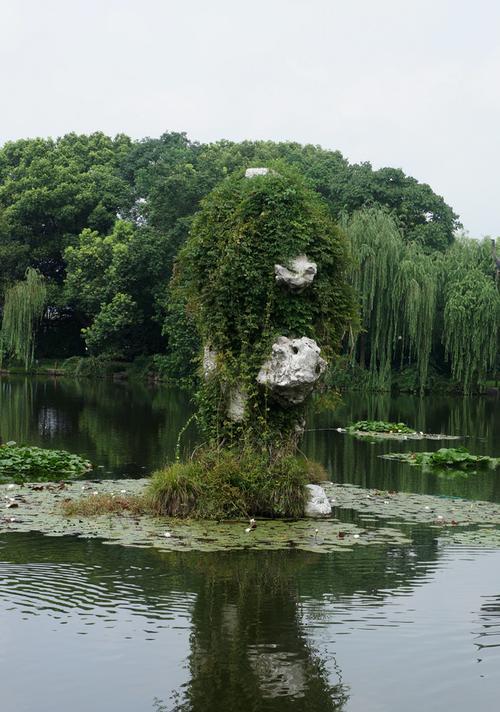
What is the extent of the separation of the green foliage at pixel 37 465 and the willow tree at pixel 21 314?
3203 centimetres

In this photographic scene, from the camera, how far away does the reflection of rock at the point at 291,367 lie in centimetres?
1287

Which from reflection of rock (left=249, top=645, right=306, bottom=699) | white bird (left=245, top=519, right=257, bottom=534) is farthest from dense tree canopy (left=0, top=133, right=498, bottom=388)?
reflection of rock (left=249, top=645, right=306, bottom=699)

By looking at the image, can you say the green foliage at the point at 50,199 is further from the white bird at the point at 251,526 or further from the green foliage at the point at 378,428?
the white bird at the point at 251,526

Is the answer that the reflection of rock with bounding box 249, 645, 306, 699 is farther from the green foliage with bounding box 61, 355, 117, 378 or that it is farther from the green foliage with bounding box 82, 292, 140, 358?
the green foliage with bounding box 61, 355, 117, 378

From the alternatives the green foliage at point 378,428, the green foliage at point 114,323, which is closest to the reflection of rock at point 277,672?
the green foliage at point 378,428

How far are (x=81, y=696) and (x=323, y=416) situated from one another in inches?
974

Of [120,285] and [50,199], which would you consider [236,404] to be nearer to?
[120,285]

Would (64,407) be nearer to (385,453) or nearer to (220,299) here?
(385,453)

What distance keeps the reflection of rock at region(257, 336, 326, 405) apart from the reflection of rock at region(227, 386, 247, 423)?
0.39 m

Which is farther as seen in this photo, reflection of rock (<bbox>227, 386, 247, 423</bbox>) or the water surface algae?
reflection of rock (<bbox>227, 386, 247, 423</bbox>)

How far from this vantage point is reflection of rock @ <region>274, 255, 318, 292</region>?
1320 centimetres

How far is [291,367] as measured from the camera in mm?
12859

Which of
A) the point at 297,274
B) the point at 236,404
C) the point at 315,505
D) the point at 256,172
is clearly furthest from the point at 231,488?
the point at 256,172

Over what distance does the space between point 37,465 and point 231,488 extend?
574 cm
